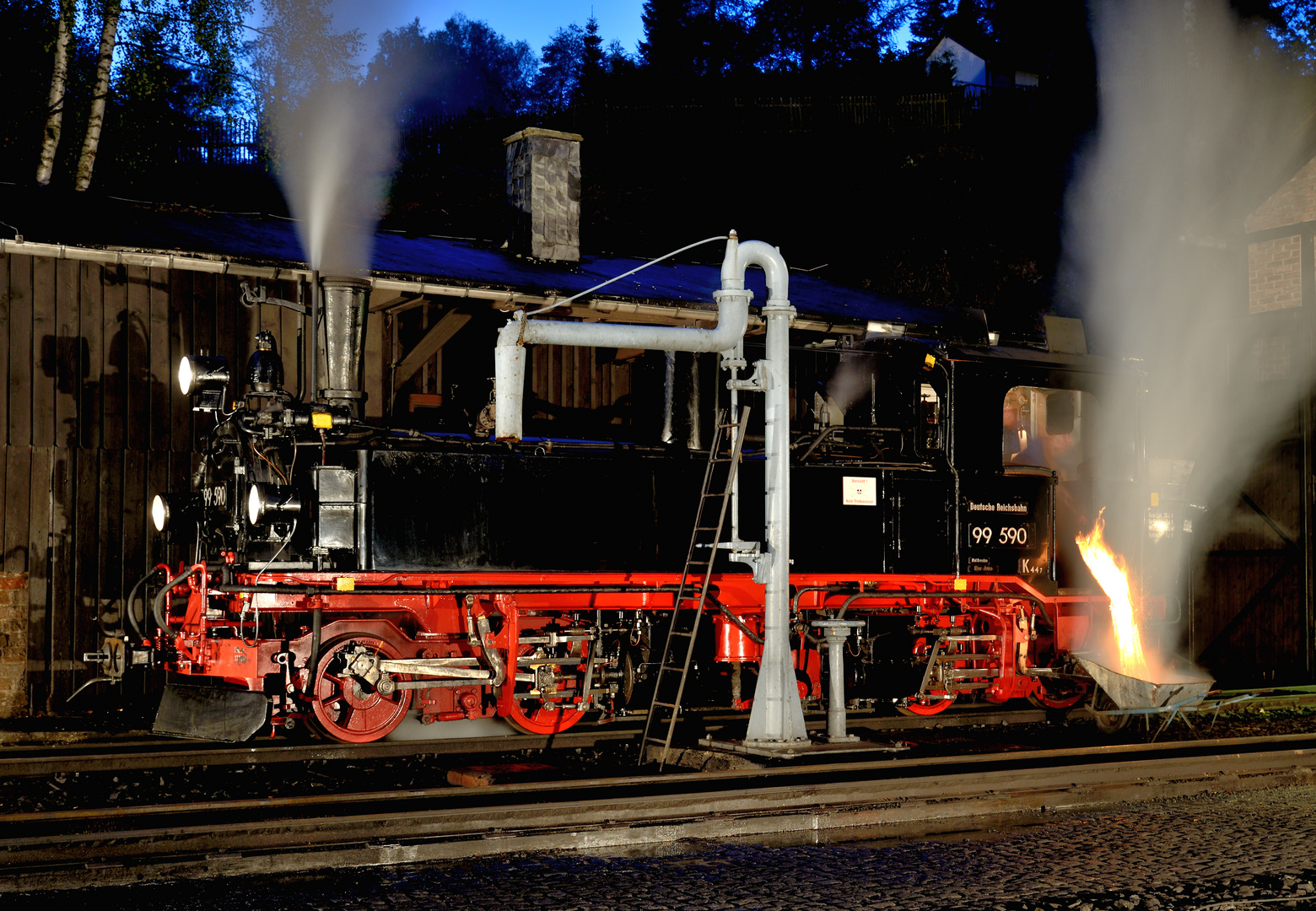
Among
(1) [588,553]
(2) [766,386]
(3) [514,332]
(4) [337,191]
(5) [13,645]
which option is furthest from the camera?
(5) [13,645]

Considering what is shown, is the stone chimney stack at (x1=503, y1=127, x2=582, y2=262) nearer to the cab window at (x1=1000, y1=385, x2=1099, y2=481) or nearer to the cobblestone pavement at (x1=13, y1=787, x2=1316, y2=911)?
the cab window at (x1=1000, y1=385, x2=1099, y2=481)

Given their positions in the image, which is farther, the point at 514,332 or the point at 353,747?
the point at 353,747

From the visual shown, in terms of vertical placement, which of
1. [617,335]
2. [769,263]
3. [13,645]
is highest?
[769,263]

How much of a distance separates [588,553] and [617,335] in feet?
7.17

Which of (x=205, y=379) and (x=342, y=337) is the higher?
(x=342, y=337)

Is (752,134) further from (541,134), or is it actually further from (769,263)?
(769,263)

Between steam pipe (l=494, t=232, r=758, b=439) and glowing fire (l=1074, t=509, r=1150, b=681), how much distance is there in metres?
4.35

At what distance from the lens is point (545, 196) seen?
13727 mm

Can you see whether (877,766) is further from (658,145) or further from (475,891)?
(658,145)

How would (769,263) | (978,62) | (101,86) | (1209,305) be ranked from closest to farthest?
(769,263)
(1209,305)
(101,86)
(978,62)

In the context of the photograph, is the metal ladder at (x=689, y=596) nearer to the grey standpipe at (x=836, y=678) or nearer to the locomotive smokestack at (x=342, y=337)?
the grey standpipe at (x=836, y=678)

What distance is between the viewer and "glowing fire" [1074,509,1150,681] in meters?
10.8

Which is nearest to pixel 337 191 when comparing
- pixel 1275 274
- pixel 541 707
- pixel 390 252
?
pixel 390 252

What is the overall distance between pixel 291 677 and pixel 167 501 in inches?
76.7
